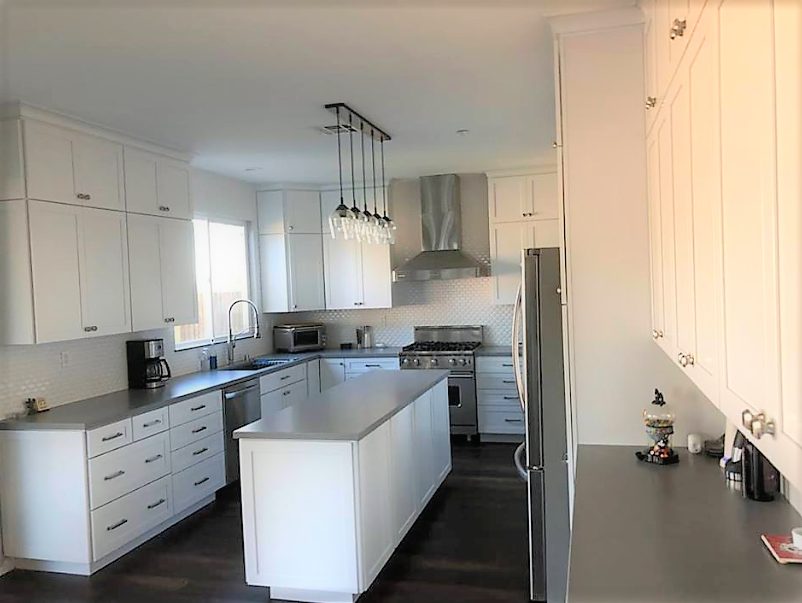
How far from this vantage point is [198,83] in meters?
3.41

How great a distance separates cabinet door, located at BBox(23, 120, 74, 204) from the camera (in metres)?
3.78

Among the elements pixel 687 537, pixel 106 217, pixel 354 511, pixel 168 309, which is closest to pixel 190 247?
pixel 168 309

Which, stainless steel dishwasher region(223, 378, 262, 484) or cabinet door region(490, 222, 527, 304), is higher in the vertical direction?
cabinet door region(490, 222, 527, 304)

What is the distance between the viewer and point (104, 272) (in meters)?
4.34

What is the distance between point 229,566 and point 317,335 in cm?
358

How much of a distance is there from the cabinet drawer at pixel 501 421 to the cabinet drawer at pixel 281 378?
1778 millimetres

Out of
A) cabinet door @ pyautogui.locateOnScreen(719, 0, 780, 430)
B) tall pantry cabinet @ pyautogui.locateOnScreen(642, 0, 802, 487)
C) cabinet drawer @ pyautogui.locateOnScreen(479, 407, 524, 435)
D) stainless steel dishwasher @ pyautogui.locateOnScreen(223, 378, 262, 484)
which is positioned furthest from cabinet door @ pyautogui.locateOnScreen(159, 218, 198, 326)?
cabinet door @ pyautogui.locateOnScreen(719, 0, 780, 430)

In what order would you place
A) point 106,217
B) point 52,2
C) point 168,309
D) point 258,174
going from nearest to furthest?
point 52,2
point 106,217
point 168,309
point 258,174

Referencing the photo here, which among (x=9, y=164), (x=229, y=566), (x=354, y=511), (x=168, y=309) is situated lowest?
(x=229, y=566)

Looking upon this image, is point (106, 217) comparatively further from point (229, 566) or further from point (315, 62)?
point (229, 566)

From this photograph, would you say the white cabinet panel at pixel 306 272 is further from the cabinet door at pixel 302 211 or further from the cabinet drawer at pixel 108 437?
the cabinet drawer at pixel 108 437

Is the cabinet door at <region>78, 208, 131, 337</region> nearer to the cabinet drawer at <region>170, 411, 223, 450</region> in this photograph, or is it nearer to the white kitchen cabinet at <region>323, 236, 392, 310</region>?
the cabinet drawer at <region>170, 411, 223, 450</region>

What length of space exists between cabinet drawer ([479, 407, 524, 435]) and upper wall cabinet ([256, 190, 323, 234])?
2.63m

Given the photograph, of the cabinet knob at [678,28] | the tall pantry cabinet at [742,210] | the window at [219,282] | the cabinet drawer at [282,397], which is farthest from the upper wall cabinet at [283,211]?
the cabinet knob at [678,28]
